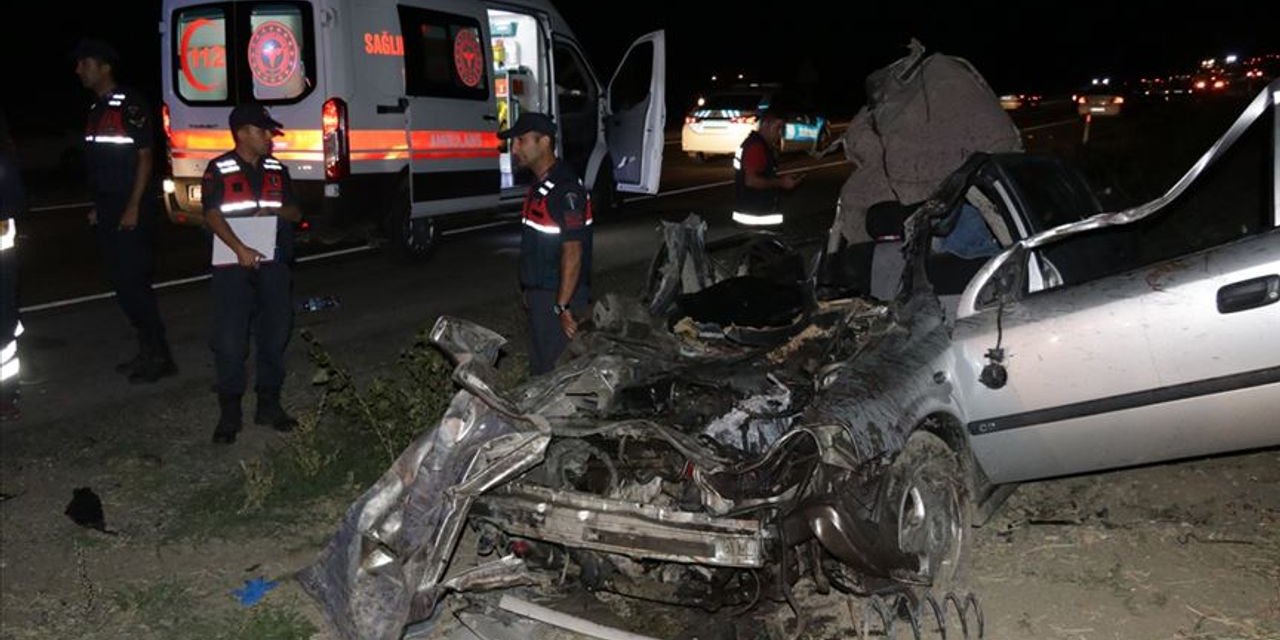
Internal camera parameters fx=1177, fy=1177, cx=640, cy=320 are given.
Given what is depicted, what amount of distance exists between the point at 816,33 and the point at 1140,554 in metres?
56.7

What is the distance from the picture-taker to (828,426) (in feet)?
12.6

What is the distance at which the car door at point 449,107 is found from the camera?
35.6 feet

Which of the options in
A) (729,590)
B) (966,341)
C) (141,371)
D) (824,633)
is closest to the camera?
(729,590)

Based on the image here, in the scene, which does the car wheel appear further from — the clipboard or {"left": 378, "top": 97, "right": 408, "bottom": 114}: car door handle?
{"left": 378, "top": 97, "right": 408, "bottom": 114}: car door handle

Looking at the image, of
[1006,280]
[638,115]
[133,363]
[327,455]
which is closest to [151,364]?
[133,363]

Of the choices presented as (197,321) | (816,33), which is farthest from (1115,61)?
(197,321)

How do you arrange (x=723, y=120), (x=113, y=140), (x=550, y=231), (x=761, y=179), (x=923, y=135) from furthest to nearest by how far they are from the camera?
(x=723, y=120), (x=761, y=179), (x=113, y=140), (x=923, y=135), (x=550, y=231)

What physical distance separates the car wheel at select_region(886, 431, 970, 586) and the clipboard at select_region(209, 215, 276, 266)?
3700mm

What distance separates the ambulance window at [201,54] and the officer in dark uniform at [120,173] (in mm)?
3290

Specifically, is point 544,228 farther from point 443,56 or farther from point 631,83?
point 631,83

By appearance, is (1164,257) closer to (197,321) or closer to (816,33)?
(197,321)

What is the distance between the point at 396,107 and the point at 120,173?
3774mm

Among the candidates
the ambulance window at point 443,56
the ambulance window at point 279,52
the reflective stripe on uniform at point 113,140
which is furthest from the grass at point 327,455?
the ambulance window at point 443,56

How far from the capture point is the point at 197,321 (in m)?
Answer: 9.23
